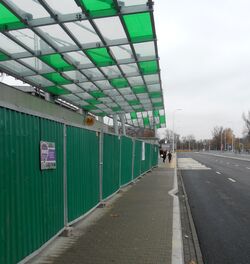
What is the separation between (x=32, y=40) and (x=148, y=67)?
184 inches

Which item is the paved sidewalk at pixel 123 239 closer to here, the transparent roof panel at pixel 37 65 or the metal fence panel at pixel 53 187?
the metal fence panel at pixel 53 187

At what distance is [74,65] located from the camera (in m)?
13.1

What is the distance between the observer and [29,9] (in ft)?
29.1

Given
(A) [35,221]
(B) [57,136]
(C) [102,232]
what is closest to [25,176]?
(A) [35,221]

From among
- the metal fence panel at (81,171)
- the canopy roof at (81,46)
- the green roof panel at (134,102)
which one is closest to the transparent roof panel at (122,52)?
the canopy roof at (81,46)

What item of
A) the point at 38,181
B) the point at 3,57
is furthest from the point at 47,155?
the point at 3,57

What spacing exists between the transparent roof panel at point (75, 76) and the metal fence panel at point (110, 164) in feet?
10.1

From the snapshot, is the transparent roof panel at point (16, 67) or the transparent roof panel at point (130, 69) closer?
the transparent roof panel at point (16, 67)

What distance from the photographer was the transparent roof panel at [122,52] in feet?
39.6

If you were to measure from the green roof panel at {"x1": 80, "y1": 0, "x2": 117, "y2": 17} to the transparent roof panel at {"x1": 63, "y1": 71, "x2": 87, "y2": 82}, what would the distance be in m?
5.54

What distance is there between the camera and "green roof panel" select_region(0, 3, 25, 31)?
877 cm

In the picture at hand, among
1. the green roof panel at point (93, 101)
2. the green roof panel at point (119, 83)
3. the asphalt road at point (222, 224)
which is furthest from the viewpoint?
the green roof panel at point (93, 101)

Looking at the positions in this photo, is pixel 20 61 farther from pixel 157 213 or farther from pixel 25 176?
pixel 25 176

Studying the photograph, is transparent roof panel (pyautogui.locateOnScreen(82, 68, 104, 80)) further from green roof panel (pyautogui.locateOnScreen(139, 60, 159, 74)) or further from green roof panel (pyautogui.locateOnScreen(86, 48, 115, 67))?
green roof panel (pyautogui.locateOnScreen(139, 60, 159, 74))
